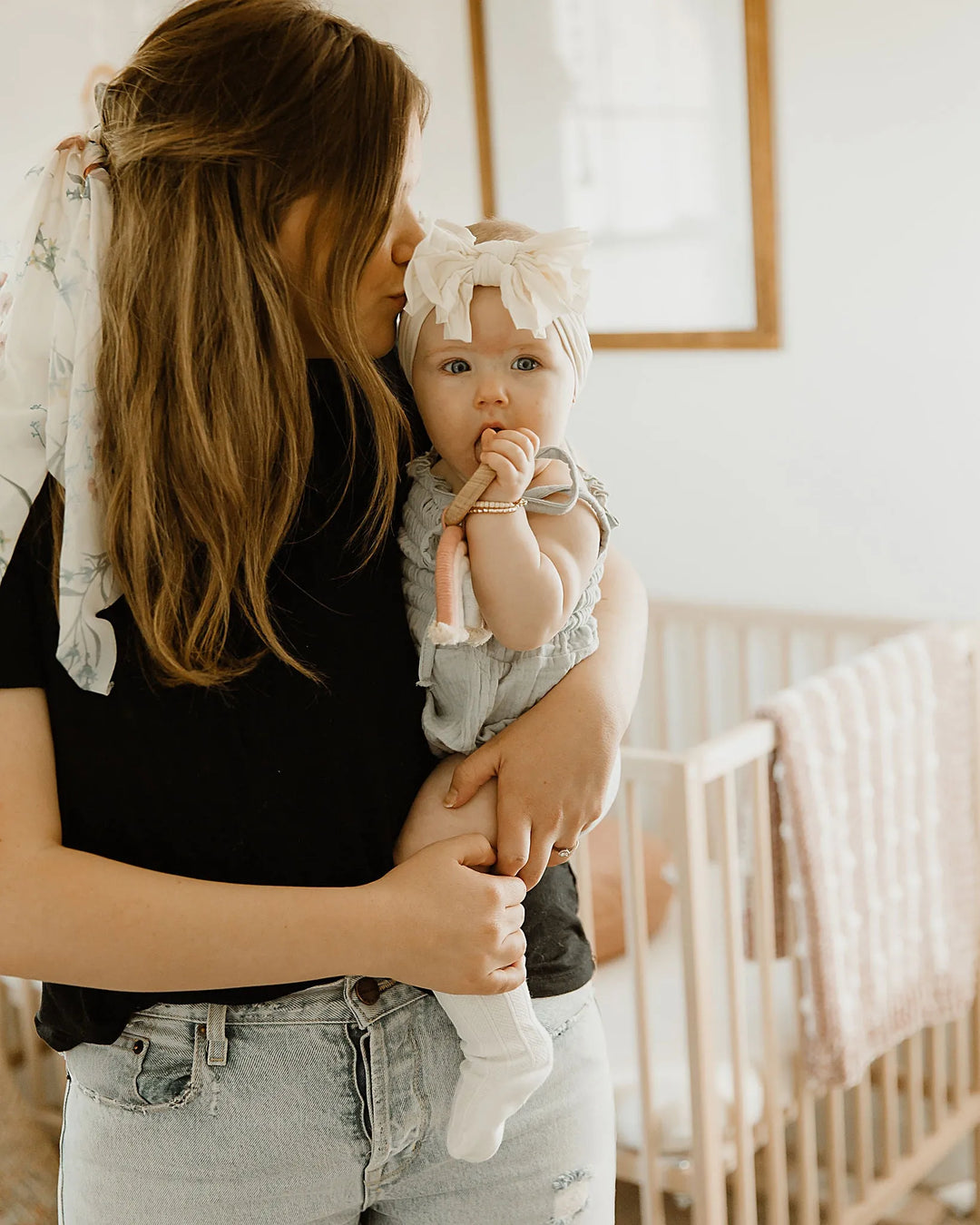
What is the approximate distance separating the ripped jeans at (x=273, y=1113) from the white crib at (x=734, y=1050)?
2.44 feet

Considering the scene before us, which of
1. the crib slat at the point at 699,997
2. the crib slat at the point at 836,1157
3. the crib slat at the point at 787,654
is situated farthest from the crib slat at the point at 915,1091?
the crib slat at the point at 787,654

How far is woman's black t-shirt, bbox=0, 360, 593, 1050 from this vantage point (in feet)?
2.70

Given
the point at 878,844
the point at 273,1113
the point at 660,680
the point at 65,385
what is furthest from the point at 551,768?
the point at 660,680

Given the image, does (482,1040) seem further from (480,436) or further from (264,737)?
(480,436)

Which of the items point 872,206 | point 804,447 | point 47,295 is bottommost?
point 804,447

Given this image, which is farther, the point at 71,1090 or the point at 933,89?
the point at 933,89

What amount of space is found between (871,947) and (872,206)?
1.25 m

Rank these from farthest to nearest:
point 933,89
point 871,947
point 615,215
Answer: point 615,215, point 933,89, point 871,947

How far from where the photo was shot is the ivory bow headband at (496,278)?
0.90 meters

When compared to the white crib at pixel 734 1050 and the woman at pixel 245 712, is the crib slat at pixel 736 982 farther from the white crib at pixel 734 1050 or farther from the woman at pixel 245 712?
the woman at pixel 245 712

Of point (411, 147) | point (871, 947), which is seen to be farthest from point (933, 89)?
point (411, 147)

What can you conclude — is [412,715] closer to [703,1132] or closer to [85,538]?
[85,538]

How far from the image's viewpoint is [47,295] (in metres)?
0.85

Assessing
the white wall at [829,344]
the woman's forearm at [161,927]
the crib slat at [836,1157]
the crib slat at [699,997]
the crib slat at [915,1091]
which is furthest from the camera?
the white wall at [829,344]
